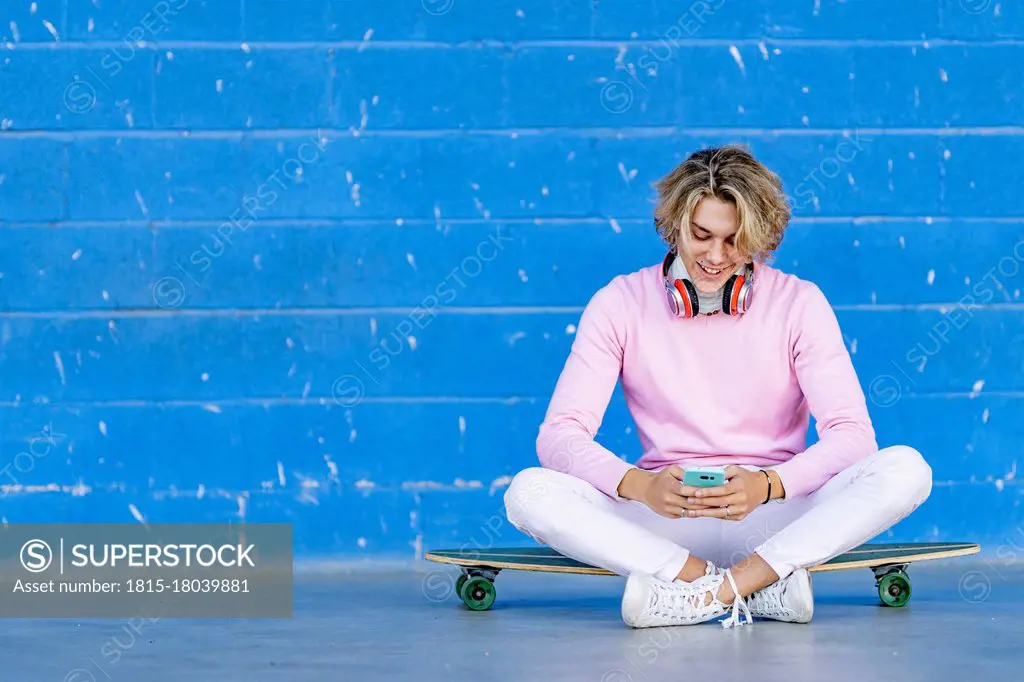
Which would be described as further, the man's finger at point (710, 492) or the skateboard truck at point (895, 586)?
the skateboard truck at point (895, 586)

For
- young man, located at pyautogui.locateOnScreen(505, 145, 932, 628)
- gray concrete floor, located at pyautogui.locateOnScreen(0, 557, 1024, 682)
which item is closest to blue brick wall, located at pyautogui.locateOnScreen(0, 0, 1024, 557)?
gray concrete floor, located at pyautogui.locateOnScreen(0, 557, 1024, 682)

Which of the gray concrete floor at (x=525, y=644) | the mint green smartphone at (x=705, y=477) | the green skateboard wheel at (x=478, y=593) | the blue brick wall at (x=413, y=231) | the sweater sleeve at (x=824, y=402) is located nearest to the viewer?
the gray concrete floor at (x=525, y=644)

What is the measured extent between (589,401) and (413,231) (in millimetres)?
1158

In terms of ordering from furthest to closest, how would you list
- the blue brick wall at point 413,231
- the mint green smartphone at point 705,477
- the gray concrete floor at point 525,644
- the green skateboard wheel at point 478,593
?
the blue brick wall at point 413,231 < the green skateboard wheel at point 478,593 < the mint green smartphone at point 705,477 < the gray concrete floor at point 525,644

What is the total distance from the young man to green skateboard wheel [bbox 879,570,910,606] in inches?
12.8

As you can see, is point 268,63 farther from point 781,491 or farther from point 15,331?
point 781,491

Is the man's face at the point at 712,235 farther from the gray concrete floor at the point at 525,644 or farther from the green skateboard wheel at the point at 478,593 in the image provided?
the green skateboard wheel at the point at 478,593

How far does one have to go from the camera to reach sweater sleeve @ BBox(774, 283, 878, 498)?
9.16 ft

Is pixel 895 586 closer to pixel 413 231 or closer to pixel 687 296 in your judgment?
pixel 687 296

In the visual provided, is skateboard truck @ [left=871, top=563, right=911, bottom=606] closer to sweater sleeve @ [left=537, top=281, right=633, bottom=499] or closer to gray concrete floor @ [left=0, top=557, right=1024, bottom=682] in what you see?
gray concrete floor @ [left=0, top=557, right=1024, bottom=682]

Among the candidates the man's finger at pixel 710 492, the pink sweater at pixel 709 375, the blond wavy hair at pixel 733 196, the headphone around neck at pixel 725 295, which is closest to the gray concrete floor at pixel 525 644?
the man's finger at pixel 710 492

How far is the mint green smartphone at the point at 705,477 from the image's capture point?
2639 millimetres

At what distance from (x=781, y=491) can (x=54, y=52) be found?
2323 mm

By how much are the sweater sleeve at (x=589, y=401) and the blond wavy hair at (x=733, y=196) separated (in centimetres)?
20
